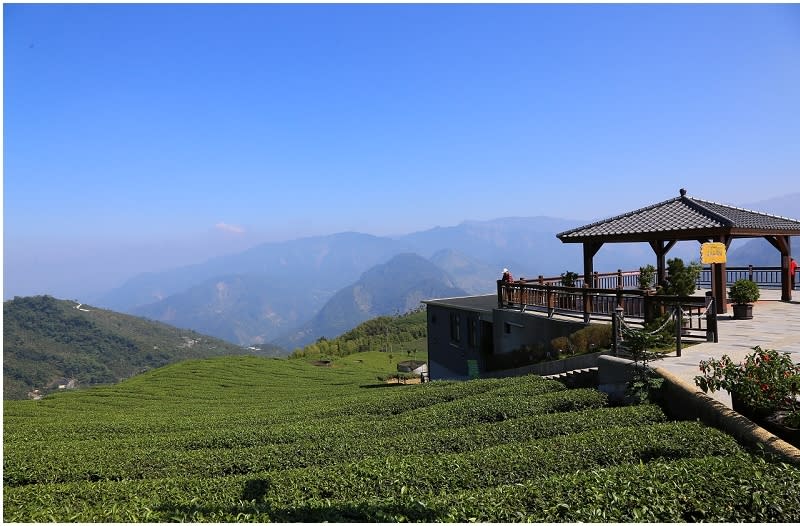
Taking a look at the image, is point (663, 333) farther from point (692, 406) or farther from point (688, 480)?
point (688, 480)

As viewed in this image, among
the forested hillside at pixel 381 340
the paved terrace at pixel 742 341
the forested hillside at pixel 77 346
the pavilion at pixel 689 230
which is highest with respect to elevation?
the pavilion at pixel 689 230

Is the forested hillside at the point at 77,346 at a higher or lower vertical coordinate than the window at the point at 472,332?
lower

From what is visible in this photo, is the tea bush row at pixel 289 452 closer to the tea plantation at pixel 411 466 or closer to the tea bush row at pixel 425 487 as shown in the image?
the tea plantation at pixel 411 466

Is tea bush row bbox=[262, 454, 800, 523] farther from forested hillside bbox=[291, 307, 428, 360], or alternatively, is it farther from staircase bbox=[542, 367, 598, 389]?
forested hillside bbox=[291, 307, 428, 360]

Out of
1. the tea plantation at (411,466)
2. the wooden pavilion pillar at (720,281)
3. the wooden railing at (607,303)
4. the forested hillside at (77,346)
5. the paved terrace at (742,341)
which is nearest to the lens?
the tea plantation at (411,466)

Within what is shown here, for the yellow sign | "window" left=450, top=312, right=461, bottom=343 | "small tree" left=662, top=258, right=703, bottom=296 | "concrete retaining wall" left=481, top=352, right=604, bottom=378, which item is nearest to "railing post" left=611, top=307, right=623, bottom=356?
"concrete retaining wall" left=481, top=352, right=604, bottom=378

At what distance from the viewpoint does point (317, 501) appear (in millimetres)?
5723

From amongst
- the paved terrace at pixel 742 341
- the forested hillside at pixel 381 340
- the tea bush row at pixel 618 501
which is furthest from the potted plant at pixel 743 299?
the forested hillside at pixel 381 340

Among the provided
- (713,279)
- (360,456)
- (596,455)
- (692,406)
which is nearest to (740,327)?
(713,279)

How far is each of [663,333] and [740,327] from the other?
13.5ft

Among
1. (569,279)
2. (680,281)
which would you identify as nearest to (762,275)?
(569,279)

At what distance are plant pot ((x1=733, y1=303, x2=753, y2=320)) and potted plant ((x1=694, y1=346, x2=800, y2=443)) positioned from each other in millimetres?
9629

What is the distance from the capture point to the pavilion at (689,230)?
16.3 m

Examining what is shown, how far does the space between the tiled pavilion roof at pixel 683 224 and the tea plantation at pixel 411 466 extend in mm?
8106
